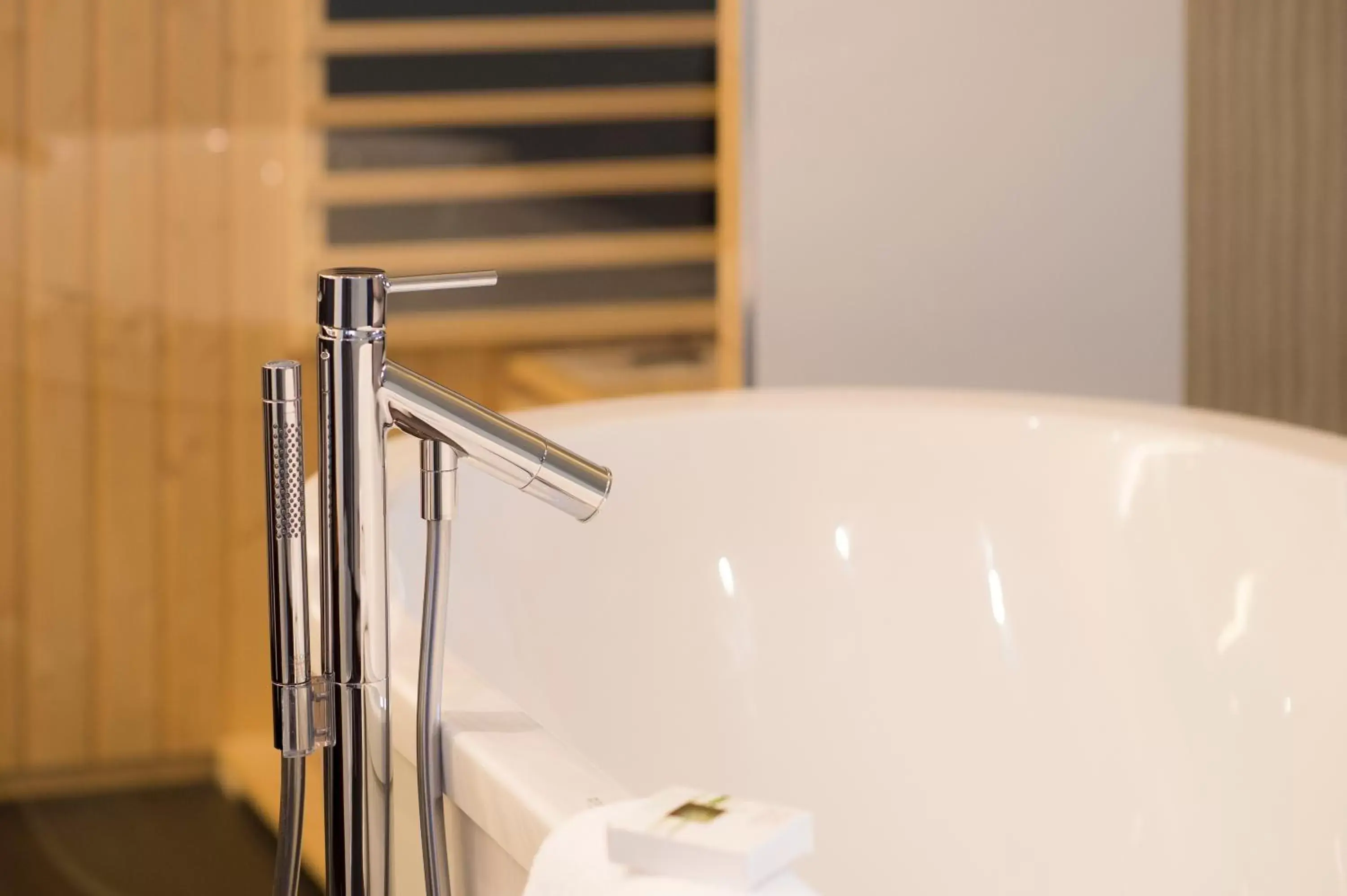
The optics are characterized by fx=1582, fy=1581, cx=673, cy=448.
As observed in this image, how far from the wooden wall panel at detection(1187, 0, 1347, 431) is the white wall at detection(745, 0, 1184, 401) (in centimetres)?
5

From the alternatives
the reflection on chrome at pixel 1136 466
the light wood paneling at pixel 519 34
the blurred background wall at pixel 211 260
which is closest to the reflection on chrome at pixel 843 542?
the reflection on chrome at pixel 1136 466

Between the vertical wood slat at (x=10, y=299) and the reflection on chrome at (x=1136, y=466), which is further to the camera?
the vertical wood slat at (x=10, y=299)

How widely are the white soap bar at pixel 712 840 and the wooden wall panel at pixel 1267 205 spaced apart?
7.02ft

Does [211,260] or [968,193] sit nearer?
[211,260]

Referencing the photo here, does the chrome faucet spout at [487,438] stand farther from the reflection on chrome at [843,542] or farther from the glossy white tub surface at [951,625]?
the reflection on chrome at [843,542]

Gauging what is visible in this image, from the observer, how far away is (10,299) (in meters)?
1.86

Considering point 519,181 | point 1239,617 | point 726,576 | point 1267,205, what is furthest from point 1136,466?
point 1267,205

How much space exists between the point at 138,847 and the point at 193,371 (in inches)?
23.4

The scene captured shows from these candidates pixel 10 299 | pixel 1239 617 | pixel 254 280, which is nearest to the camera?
pixel 1239 617

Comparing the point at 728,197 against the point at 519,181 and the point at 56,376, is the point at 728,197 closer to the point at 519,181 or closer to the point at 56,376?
the point at 519,181

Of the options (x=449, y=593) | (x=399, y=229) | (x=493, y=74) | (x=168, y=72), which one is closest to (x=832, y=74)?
(x=493, y=74)

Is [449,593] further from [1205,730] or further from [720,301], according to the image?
[720,301]

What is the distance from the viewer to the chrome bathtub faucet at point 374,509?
0.92 m

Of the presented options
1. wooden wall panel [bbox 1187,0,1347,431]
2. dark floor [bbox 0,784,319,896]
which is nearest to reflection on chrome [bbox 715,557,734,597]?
dark floor [bbox 0,784,319,896]
